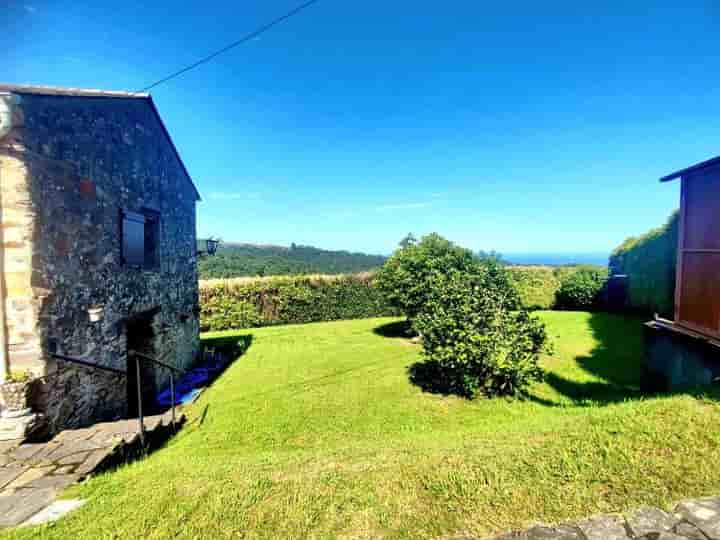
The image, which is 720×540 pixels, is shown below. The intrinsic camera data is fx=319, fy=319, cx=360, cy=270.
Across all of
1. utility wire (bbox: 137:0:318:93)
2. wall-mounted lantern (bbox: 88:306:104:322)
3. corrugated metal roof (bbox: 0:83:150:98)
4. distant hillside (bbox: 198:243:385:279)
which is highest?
utility wire (bbox: 137:0:318:93)

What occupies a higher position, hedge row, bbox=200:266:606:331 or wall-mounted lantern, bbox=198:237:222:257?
wall-mounted lantern, bbox=198:237:222:257

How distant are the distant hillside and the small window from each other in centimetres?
1288

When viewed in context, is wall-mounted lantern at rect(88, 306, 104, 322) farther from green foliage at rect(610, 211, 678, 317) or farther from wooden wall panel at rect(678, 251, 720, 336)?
green foliage at rect(610, 211, 678, 317)

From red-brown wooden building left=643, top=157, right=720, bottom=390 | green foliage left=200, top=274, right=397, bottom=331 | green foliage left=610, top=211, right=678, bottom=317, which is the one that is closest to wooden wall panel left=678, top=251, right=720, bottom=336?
red-brown wooden building left=643, top=157, right=720, bottom=390

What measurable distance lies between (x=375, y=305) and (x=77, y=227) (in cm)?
1439

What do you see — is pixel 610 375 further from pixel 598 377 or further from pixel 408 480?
pixel 408 480

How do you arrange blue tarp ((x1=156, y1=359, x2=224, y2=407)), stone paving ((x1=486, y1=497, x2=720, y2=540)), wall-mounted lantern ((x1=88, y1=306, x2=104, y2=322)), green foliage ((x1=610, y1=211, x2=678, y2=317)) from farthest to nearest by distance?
green foliage ((x1=610, y1=211, x2=678, y2=317)) < blue tarp ((x1=156, y1=359, x2=224, y2=407)) < wall-mounted lantern ((x1=88, y1=306, x2=104, y2=322)) < stone paving ((x1=486, y1=497, x2=720, y2=540))

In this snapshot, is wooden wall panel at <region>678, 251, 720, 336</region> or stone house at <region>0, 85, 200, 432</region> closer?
stone house at <region>0, 85, 200, 432</region>

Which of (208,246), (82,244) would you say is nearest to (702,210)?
(82,244)

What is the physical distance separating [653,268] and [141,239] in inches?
712

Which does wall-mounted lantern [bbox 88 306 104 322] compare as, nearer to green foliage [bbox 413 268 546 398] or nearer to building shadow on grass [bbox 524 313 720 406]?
green foliage [bbox 413 268 546 398]

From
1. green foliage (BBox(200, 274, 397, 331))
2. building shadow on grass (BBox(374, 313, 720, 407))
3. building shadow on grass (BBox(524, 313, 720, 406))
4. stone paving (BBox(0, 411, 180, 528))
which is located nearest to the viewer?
stone paving (BBox(0, 411, 180, 528))

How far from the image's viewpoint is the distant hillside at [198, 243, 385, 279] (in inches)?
899

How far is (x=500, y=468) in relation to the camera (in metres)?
2.53
